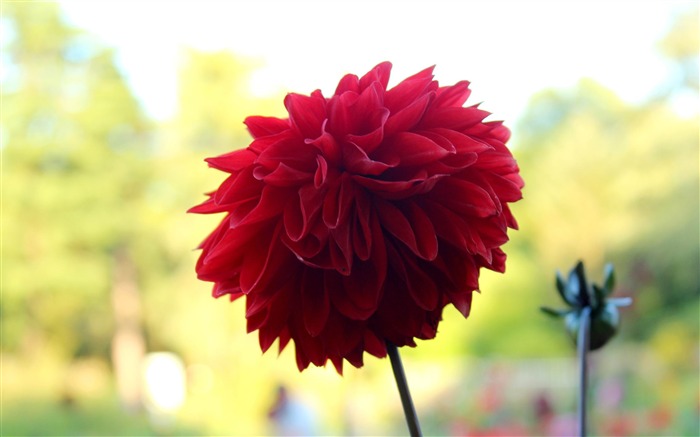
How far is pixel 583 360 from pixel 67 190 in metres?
7.16

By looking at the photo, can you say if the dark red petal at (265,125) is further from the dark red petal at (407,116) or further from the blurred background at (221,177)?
the blurred background at (221,177)

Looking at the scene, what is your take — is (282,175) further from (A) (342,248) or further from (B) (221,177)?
(B) (221,177)

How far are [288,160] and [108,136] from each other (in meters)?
7.44

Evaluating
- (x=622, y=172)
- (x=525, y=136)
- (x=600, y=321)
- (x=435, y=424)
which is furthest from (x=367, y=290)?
(x=525, y=136)

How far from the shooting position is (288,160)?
0.38m

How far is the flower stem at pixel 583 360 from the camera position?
0.52 m

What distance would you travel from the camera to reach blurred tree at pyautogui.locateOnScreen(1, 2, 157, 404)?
274 inches

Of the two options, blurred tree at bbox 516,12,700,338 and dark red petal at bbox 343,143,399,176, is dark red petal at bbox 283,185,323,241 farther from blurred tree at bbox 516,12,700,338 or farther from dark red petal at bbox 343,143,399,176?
blurred tree at bbox 516,12,700,338

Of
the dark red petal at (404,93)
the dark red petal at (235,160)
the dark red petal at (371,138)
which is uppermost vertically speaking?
the dark red petal at (404,93)

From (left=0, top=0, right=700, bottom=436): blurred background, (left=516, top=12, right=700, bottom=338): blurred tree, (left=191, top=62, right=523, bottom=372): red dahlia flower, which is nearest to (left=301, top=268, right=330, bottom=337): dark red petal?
(left=191, top=62, right=523, bottom=372): red dahlia flower

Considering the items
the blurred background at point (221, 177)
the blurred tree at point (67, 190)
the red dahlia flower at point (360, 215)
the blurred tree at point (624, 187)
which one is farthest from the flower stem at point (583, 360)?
the blurred tree at point (67, 190)

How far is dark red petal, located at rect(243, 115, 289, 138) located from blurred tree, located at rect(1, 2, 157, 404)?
6948 mm

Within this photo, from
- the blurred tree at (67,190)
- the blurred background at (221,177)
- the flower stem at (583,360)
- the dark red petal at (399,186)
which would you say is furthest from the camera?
the blurred tree at (67,190)

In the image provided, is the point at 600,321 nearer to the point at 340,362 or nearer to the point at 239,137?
the point at 340,362
